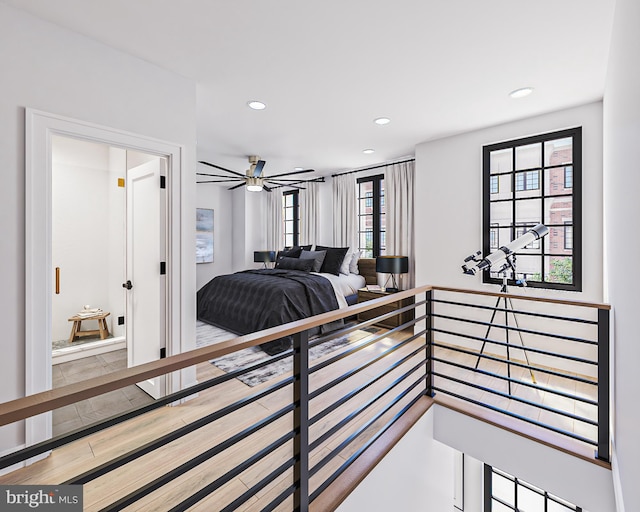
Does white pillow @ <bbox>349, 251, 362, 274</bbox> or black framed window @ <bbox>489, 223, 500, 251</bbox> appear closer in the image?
black framed window @ <bbox>489, 223, 500, 251</bbox>

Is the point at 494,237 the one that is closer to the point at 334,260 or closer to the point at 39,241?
the point at 334,260

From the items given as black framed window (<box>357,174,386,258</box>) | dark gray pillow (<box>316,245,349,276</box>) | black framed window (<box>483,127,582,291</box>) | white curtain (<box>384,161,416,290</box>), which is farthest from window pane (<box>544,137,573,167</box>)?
dark gray pillow (<box>316,245,349,276</box>)

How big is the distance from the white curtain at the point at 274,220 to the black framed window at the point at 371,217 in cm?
202

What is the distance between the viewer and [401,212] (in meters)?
5.05

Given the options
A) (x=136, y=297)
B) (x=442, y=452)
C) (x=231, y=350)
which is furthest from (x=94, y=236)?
(x=442, y=452)

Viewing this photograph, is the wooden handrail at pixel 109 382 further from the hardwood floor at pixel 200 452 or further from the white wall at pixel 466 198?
the white wall at pixel 466 198

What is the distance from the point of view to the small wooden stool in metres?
3.96

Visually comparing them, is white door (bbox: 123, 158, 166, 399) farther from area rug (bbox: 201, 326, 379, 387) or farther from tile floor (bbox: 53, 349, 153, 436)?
area rug (bbox: 201, 326, 379, 387)

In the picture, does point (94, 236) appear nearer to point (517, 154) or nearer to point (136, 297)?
point (136, 297)

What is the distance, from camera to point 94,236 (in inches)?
169

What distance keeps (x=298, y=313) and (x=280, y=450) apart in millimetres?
2102

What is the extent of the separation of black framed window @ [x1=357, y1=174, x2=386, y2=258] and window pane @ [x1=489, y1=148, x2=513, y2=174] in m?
Answer: 2.03

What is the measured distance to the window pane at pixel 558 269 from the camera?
321cm

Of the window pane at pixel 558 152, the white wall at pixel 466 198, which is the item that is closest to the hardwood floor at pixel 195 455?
the white wall at pixel 466 198
